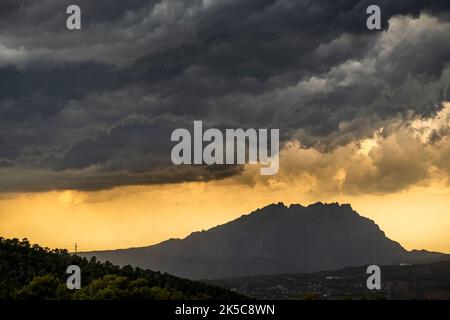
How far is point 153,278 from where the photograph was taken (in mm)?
194250
